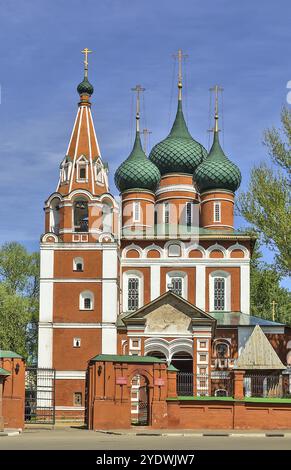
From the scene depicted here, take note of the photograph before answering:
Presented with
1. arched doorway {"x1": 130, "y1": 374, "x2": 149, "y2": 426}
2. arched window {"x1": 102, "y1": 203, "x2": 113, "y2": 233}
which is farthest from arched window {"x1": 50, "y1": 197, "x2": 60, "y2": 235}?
arched doorway {"x1": 130, "y1": 374, "x2": 149, "y2": 426}

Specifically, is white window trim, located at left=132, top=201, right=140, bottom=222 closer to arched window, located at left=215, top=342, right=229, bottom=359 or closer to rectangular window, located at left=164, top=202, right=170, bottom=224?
rectangular window, located at left=164, top=202, right=170, bottom=224

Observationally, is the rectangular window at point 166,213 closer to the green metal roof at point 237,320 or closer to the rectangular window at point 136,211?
the rectangular window at point 136,211

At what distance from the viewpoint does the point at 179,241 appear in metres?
39.1

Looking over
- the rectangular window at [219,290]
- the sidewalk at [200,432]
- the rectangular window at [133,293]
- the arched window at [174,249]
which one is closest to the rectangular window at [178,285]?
the arched window at [174,249]

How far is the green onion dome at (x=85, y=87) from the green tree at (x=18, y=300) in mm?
12608

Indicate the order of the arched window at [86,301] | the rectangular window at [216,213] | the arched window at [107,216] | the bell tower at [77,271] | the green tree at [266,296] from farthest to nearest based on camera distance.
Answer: the green tree at [266,296], the rectangular window at [216,213], the arched window at [107,216], the arched window at [86,301], the bell tower at [77,271]

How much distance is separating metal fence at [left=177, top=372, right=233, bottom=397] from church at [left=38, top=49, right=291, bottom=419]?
53mm

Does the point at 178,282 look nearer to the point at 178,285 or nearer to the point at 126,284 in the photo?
the point at 178,285

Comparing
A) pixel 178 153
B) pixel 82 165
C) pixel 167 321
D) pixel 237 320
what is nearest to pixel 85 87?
pixel 82 165

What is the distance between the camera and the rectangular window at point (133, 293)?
128ft

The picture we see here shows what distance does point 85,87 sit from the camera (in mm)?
37750

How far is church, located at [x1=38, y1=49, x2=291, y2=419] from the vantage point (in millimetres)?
34531

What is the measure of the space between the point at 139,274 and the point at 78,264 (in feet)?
12.5
